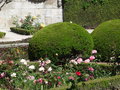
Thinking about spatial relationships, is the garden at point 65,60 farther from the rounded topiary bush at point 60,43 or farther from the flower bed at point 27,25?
the flower bed at point 27,25

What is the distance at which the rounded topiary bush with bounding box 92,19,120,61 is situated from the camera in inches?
322

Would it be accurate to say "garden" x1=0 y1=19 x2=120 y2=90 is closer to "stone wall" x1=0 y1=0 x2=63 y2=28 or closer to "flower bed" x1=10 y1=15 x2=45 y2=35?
"flower bed" x1=10 y1=15 x2=45 y2=35

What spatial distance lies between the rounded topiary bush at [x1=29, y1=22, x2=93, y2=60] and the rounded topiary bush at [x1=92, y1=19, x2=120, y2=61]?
387 mm

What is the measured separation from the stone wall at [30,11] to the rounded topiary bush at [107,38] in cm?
1216

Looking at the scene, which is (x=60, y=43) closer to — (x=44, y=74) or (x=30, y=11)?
(x=44, y=74)

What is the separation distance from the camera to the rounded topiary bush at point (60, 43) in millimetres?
7680

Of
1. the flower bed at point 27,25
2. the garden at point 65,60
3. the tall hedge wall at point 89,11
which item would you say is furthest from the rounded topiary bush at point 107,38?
the tall hedge wall at point 89,11

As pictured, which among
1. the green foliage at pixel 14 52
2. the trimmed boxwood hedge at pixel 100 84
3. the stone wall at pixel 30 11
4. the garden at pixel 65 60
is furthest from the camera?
the stone wall at pixel 30 11

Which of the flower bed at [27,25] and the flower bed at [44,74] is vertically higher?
the flower bed at [44,74]

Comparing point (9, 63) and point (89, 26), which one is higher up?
point (9, 63)

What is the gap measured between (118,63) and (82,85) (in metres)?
1.71

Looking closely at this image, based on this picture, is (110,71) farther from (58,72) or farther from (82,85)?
(82,85)

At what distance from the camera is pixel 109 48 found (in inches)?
323

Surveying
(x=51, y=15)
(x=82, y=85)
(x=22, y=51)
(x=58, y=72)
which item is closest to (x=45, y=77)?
(x=58, y=72)
